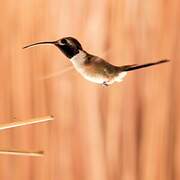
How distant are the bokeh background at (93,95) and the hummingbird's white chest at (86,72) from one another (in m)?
0.02

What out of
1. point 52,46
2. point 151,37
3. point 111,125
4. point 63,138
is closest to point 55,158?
point 63,138

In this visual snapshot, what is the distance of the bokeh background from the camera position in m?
1.02

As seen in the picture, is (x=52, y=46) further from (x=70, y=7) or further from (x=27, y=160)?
(x=27, y=160)

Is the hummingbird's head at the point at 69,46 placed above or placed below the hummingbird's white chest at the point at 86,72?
above

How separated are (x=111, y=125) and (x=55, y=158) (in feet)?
0.55

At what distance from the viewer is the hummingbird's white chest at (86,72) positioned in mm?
1057

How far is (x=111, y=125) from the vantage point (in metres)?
1.06

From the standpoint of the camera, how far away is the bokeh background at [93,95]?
40.1 inches

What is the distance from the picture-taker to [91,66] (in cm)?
106

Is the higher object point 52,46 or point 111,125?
point 52,46

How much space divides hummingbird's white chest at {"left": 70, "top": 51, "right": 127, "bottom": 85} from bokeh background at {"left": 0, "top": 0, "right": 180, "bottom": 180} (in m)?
0.02

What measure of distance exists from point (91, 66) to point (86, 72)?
19mm

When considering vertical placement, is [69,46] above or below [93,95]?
above

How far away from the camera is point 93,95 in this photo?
42.2 inches
